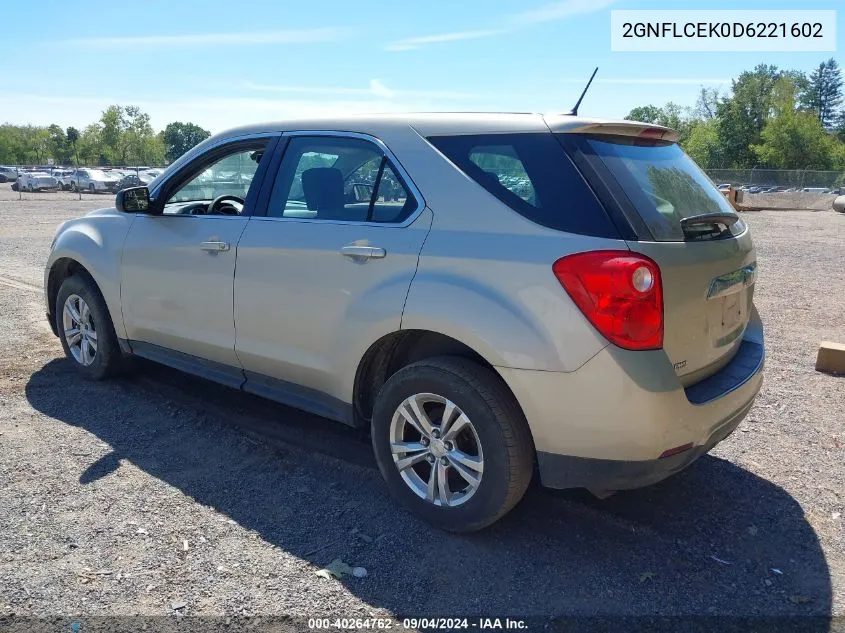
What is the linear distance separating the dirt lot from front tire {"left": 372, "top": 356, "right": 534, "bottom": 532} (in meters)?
0.17

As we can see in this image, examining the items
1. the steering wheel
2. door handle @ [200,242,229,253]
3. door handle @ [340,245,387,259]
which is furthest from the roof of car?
the steering wheel

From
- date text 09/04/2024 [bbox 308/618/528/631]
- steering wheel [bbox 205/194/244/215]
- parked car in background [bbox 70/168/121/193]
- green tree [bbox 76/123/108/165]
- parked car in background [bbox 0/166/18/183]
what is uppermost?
green tree [bbox 76/123/108/165]

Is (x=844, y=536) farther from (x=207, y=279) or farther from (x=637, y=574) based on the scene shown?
(x=207, y=279)

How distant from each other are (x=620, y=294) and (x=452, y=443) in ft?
3.39

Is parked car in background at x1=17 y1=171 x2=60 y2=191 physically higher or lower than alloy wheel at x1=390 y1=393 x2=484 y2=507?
higher

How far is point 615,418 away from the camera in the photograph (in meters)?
2.82

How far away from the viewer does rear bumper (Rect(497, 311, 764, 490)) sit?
9.20 feet

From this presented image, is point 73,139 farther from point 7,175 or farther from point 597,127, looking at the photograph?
point 597,127

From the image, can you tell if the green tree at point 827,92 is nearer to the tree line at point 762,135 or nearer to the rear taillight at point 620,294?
the tree line at point 762,135

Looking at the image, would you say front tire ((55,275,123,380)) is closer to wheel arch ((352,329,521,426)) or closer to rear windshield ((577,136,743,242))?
wheel arch ((352,329,521,426))

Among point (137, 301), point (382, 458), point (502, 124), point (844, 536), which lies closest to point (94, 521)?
point (382, 458)

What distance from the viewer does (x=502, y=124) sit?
3299 mm

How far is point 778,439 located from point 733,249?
1.72 meters

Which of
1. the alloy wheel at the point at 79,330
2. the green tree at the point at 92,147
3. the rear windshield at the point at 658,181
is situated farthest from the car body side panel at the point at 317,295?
the green tree at the point at 92,147
